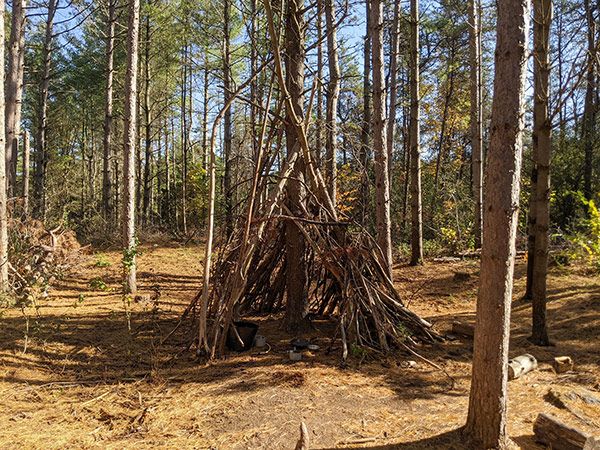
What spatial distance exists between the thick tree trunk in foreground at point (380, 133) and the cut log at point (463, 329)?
2.15 meters

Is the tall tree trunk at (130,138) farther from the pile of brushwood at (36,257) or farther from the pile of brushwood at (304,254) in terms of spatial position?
the pile of brushwood at (304,254)

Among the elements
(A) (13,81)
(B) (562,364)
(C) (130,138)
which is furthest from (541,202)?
(A) (13,81)

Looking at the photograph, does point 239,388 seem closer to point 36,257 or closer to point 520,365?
point 520,365

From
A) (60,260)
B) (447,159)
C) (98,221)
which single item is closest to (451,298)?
(60,260)

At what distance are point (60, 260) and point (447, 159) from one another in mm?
17760

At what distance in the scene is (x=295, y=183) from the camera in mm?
5547

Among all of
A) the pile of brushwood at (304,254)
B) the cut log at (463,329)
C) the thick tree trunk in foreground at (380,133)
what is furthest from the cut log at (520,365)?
the thick tree trunk in foreground at (380,133)

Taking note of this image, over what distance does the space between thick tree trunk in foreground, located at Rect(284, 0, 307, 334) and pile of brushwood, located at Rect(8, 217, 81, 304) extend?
12.8 feet

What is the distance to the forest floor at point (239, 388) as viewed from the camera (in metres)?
3.14

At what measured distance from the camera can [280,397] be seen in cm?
371

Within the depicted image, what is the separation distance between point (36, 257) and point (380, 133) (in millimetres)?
6598

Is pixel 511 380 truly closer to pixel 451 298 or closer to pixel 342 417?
pixel 342 417

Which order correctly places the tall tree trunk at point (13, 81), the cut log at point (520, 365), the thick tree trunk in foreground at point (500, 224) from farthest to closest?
the tall tree trunk at point (13, 81) → the cut log at point (520, 365) → the thick tree trunk in foreground at point (500, 224)

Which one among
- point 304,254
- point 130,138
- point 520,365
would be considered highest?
point 130,138
